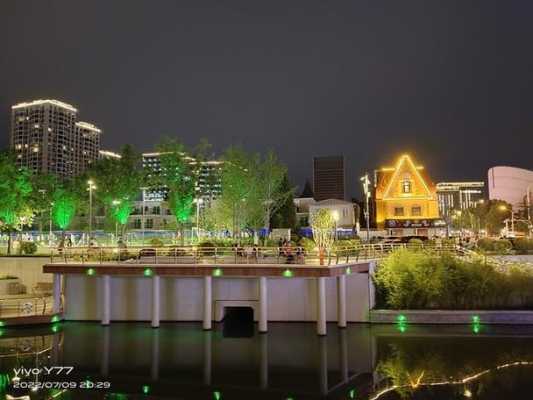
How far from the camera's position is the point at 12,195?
43094 mm

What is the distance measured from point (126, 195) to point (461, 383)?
43.5 meters

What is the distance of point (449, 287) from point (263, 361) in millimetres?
13452

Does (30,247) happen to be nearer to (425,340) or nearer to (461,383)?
(425,340)

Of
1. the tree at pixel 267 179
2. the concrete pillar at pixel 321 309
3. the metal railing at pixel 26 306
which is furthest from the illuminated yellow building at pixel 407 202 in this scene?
the metal railing at pixel 26 306

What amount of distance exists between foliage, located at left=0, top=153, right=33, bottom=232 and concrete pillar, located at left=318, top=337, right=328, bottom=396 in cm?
3342

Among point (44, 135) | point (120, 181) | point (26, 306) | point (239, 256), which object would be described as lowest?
point (26, 306)

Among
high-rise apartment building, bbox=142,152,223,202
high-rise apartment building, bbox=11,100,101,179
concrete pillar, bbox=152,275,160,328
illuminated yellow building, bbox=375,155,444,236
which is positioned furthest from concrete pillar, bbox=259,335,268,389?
high-rise apartment building, bbox=11,100,101,179

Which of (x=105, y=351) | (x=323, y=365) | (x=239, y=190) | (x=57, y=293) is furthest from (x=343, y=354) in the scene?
(x=239, y=190)

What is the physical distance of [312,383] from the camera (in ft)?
59.7

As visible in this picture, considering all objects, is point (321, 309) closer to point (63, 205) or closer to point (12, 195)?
point (12, 195)

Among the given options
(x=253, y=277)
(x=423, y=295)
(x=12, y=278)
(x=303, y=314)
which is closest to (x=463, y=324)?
(x=423, y=295)

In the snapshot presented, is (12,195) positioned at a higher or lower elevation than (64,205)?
A: lower

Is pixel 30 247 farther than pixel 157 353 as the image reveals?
Yes

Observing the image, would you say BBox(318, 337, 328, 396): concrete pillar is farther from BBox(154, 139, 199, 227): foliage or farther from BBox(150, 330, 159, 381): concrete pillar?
BBox(154, 139, 199, 227): foliage
